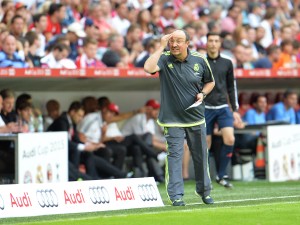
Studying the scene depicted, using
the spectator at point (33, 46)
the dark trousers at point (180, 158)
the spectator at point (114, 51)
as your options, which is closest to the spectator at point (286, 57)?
the spectator at point (114, 51)

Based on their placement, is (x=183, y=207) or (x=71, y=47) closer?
(x=183, y=207)

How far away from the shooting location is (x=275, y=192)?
14523mm

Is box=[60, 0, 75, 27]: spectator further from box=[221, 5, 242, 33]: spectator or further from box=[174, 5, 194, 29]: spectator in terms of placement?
box=[221, 5, 242, 33]: spectator

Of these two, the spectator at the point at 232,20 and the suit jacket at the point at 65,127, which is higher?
the spectator at the point at 232,20

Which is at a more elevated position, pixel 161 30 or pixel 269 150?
pixel 161 30

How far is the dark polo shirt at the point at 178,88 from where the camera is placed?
11820mm

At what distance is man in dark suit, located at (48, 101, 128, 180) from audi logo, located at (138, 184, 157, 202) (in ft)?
15.7

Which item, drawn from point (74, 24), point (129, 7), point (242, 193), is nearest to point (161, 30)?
point (129, 7)

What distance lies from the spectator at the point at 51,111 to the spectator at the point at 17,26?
4.33 ft

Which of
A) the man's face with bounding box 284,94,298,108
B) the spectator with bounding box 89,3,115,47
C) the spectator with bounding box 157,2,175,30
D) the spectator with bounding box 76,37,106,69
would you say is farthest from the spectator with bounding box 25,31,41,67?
the man's face with bounding box 284,94,298,108

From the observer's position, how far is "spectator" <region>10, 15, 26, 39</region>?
55.9 feet

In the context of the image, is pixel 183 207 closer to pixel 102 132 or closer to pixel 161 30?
pixel 102 132

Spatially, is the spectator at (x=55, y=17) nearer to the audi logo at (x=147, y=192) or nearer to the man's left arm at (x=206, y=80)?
the man's left arm at (x=206, y=80)

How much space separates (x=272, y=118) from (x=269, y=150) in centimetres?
202
